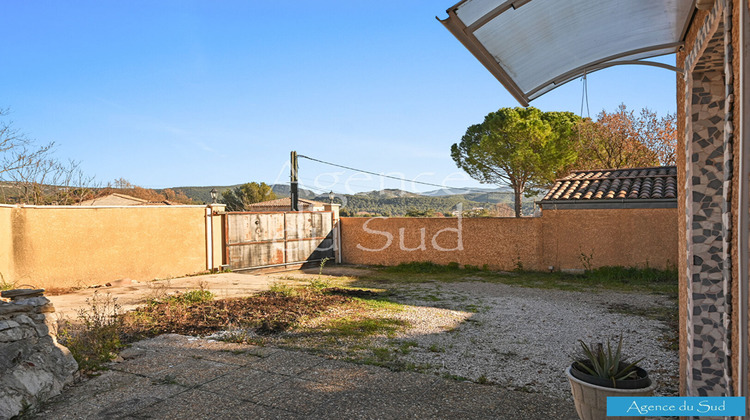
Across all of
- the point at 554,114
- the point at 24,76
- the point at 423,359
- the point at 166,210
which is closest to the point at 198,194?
the point at 24,76

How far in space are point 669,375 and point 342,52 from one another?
14.8m

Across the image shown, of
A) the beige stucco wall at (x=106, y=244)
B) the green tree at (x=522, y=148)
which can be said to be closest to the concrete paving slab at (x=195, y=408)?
the beige stucco wall at (x=106, y=244)

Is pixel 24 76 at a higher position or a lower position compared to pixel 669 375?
higher

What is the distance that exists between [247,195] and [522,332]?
128ft

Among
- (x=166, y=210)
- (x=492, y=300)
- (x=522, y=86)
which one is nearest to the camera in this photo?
(x=522, y=86)

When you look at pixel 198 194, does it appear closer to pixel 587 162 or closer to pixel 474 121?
pixel 474 121

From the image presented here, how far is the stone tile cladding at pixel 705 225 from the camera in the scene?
107 inches

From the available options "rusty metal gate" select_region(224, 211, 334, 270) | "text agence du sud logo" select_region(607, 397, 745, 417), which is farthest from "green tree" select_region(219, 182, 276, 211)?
"text agence du sud logo" select_region(607, 397, 745, 417)

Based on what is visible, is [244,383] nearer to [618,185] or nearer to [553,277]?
[553,277]

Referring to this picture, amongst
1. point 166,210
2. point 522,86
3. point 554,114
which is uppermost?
point 554,114

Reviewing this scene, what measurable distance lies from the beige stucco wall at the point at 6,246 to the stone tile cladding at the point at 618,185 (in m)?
11.9

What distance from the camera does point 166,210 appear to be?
37.1 ft

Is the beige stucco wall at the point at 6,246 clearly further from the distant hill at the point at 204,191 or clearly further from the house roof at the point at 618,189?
the distant hill at the point at 204,191

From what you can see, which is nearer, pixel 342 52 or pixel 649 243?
pixel 649 243
